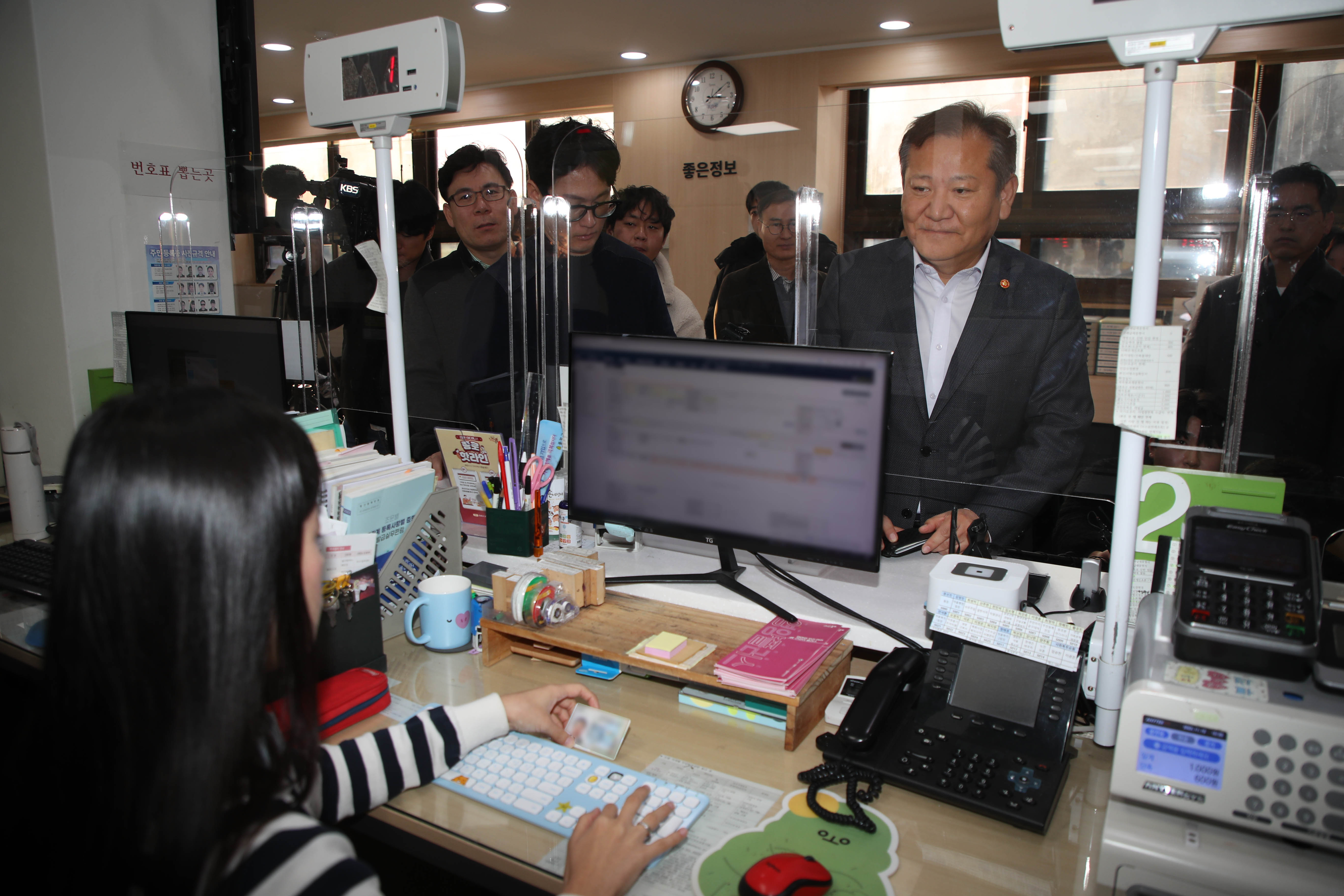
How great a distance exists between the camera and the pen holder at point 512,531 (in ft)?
5.20

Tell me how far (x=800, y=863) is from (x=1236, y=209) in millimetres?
2037

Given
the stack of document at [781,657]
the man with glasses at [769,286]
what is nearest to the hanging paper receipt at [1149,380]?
the stack of document at [781,657]

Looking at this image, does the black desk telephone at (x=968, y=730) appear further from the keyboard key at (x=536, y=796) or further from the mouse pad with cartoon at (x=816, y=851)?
the keyboard key at (x=536, y=796)

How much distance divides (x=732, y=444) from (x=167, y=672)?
0.86 m

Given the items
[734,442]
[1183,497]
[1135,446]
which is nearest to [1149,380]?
[1135,446]

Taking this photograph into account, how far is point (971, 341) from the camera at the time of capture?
86.2 inches

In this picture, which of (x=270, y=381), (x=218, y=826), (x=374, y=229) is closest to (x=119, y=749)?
(x=218, y=826)

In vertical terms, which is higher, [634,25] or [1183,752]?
[634,25]

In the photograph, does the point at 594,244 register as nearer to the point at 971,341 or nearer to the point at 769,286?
the point at 769,286

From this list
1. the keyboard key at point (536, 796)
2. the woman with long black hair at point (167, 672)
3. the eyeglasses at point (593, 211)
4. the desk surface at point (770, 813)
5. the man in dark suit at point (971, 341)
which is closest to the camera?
the woman with long black hair at point (167, 672)

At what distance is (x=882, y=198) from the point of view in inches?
94.6

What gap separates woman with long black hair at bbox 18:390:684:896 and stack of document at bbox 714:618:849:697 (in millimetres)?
548

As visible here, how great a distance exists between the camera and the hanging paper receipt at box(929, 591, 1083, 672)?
1.04 metres

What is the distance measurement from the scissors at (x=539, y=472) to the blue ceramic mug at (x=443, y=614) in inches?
11.7
